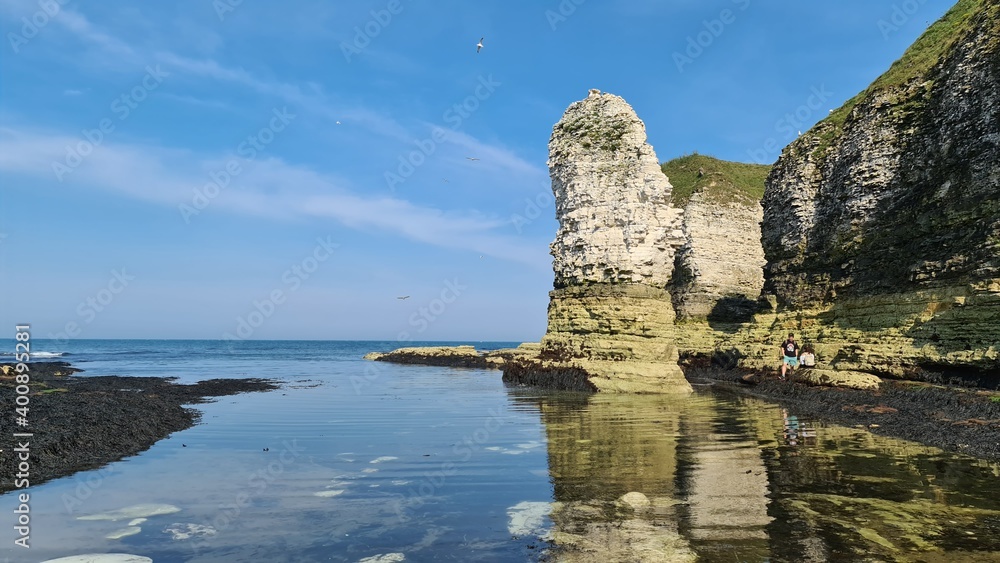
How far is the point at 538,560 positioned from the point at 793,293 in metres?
29.6

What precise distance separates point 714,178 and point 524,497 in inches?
1929

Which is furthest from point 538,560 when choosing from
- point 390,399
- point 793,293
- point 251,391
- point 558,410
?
point 793,293

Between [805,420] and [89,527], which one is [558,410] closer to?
[805,420]

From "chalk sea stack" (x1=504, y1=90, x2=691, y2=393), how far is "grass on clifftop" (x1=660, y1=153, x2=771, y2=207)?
77.0ft

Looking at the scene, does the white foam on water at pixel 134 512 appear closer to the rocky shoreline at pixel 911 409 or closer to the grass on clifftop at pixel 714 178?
the rocky shoreline at pixel 911 409

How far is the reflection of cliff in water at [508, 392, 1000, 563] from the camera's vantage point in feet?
18.4

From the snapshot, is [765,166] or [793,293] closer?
[793,293]

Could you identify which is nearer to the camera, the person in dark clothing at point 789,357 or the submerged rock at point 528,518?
the submerged rock at point 528,518

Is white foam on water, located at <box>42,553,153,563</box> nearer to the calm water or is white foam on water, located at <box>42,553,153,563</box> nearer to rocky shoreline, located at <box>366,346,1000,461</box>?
the calm water

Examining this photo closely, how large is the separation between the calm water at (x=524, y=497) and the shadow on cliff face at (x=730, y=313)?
2987cm

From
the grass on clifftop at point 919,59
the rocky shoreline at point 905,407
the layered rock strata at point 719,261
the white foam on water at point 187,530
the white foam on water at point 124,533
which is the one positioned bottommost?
the white foam on water at point 124,533

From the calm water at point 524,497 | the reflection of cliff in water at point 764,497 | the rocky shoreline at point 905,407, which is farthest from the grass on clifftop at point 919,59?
the calm water at point 524,497

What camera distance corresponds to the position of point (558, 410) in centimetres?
1739

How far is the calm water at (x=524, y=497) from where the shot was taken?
5789mm
